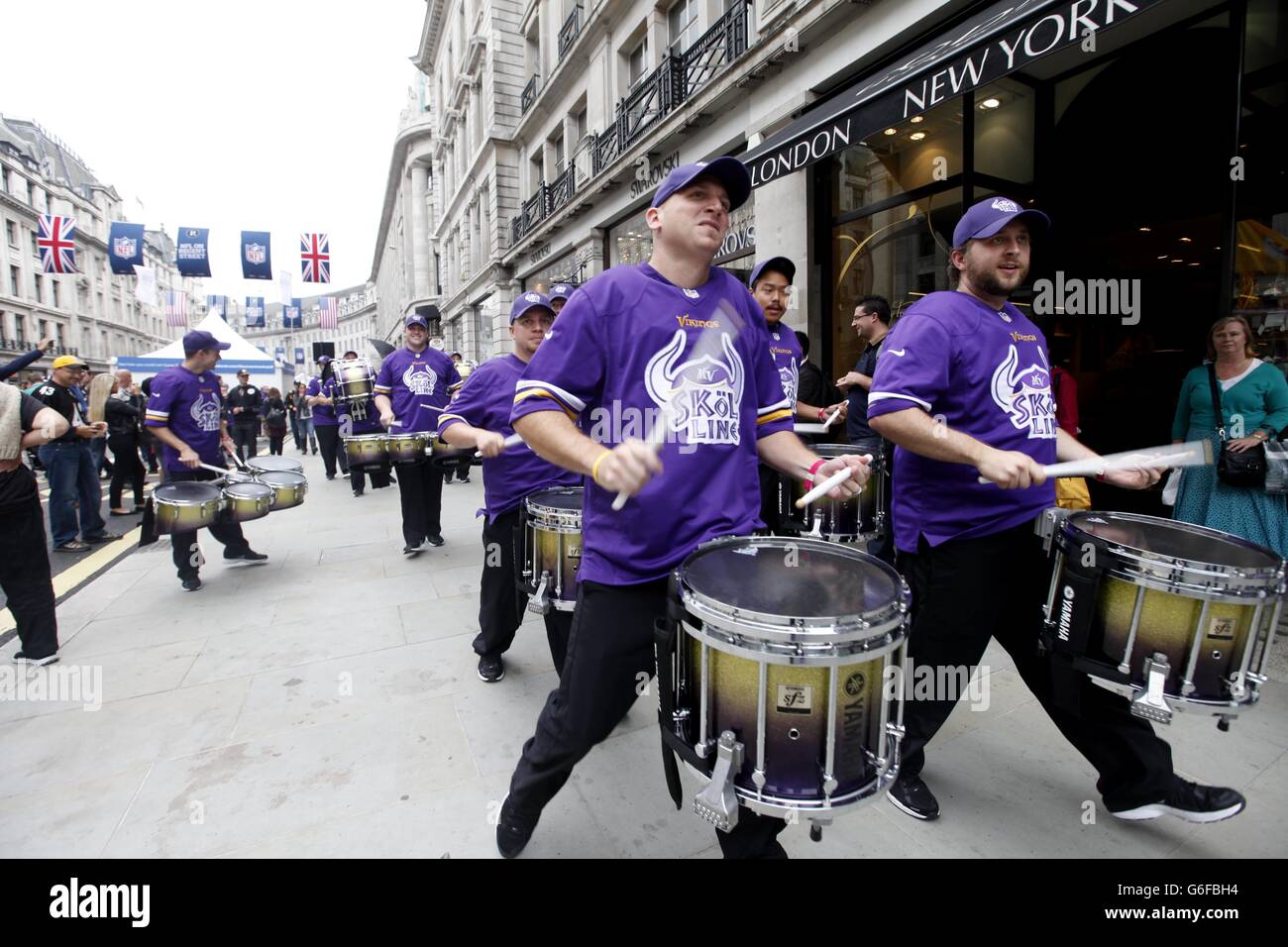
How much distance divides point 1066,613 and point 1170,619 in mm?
267

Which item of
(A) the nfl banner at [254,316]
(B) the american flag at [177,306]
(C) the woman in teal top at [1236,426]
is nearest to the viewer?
(C) the woman in teal top at [1236,426]

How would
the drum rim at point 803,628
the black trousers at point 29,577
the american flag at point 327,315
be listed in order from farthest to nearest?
the american flag at point 327,315 → the black trousers at point 29,577 → the drum rim at point 803,628

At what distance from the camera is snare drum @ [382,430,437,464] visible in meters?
6.09

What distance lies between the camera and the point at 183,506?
5145 millimetres

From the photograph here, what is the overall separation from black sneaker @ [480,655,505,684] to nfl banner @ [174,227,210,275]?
26801mm

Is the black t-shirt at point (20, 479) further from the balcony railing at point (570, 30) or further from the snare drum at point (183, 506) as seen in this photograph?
the balcony railing at point (570, 30)

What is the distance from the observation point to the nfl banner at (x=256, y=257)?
25.6 metres

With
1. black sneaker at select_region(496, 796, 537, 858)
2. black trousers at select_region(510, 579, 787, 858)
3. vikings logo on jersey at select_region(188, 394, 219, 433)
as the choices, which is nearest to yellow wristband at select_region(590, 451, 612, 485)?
black trousers at select_region(510, 579, 787, 858)

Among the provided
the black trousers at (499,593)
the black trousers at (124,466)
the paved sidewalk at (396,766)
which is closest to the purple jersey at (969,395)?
the paved sidewalk at (396,766)

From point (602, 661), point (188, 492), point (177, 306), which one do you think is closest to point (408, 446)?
point (188, 492)

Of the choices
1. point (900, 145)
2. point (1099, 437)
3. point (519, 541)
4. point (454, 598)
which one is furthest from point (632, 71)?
point (519, 541)

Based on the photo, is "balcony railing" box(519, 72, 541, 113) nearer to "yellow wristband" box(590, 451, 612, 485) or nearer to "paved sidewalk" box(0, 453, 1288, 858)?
"paved sidewalk" box(0, 453, 1288, 858)

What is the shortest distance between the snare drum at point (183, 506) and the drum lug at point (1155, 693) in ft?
20.0
